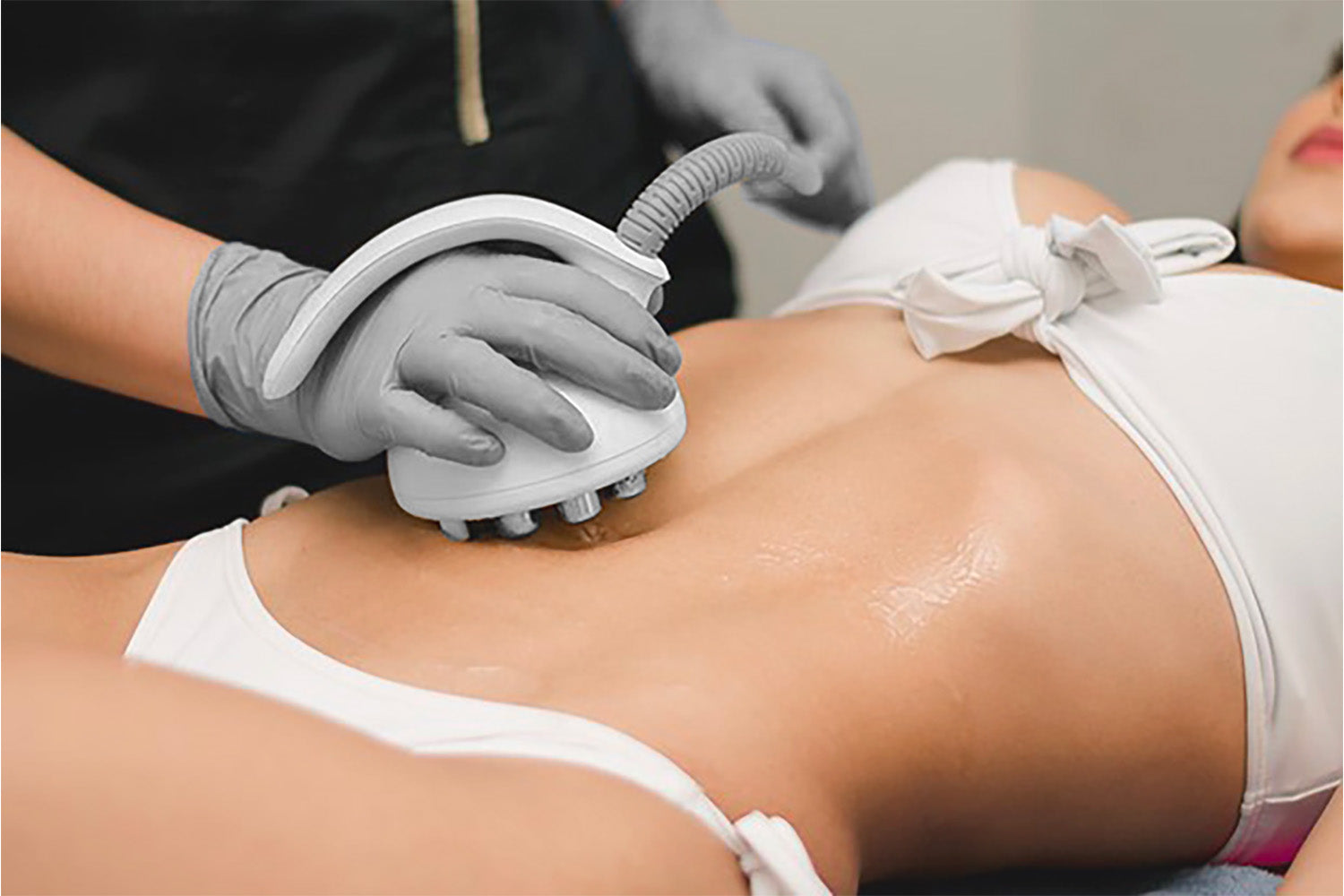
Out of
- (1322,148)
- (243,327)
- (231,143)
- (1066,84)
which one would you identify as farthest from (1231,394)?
(1066,84)

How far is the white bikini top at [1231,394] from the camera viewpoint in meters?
0.86

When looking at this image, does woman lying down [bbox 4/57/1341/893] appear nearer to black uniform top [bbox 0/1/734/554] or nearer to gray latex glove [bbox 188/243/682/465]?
gray latex glove [bbox 188/243/682/465]

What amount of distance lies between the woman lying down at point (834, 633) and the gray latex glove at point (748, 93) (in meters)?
0.28

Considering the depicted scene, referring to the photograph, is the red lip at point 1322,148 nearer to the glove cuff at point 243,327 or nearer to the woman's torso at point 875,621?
the woman's torso at point 875,621

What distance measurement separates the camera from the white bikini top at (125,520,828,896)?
675 millimetres

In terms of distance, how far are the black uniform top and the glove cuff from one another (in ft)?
0.75

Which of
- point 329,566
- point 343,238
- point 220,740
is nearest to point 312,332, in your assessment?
point 329,566

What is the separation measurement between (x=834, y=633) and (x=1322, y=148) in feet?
1.88

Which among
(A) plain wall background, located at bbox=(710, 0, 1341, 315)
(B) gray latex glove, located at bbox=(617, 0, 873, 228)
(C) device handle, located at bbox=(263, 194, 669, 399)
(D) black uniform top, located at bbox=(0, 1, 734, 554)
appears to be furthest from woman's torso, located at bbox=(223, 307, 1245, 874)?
(A) plain wall background, located at bbox=(710, 0, 1341, 315)

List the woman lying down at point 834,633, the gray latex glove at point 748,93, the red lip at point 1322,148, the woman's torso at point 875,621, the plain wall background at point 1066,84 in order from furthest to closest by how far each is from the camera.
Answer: the plain wall background at point 1066,84
the gray latex glove at point 748,93
the red lip at point 1322,148
the woman's torso at point 875,621
the woman lying down at point 834,633

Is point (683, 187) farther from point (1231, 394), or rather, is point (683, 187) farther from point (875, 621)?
point (1231, 394)

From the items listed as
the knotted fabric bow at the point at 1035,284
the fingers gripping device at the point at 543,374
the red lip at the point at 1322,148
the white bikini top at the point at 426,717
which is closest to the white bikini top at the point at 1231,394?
the knotted fabric bow at the point at 1035,284

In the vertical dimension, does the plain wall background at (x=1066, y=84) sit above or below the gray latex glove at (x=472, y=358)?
below

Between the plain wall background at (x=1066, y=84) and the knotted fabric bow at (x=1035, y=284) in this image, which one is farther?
the plain wall background at (x=1066, y=84)
